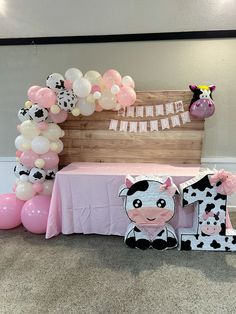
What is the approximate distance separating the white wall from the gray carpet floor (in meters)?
2.35

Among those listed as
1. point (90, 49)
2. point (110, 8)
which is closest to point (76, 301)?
point (90, 49)

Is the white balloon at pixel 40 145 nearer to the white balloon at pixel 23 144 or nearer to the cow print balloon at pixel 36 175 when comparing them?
the white balloon at pixel 23 144

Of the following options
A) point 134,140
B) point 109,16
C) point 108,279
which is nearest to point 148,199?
point 108,279

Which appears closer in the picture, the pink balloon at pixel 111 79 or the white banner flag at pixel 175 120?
the pink balloon at pixel 111 79

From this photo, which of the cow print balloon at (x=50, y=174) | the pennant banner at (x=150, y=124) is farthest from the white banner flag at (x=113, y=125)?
the cow print balloon at (x=50, y=174)

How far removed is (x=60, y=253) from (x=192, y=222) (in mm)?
1238

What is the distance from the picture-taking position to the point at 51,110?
2.79 metres

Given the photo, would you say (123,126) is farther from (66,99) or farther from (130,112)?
(66,99)

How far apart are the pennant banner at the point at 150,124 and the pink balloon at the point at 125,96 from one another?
286mm

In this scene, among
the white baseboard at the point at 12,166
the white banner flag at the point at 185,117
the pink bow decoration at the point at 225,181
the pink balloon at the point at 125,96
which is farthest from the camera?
the white baseboard at the point at 12,166

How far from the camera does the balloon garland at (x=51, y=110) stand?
275cm

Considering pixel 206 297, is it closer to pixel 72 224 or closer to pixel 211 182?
pixel 211 182

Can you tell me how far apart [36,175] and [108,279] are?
126cm

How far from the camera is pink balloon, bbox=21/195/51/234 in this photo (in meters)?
2.75
